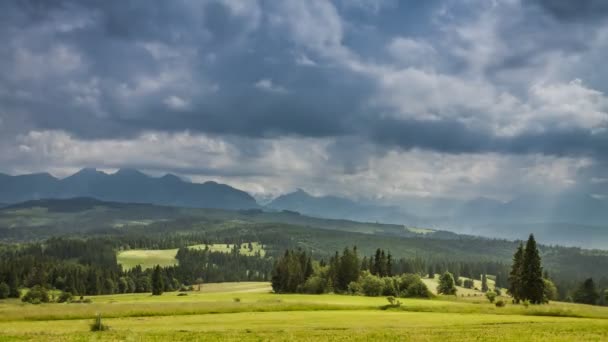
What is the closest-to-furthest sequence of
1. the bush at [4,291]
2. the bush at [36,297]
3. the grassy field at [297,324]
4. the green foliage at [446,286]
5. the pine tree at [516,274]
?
the grassy field at [297,324], the pine tree at [516,274], the bush at [36,297], the green foliage at [446,286], the bush at [4,291]

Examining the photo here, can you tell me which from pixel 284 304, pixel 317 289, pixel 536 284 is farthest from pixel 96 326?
pixel 317 289

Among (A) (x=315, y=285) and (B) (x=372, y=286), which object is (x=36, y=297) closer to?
(A) (x=315, y=285)

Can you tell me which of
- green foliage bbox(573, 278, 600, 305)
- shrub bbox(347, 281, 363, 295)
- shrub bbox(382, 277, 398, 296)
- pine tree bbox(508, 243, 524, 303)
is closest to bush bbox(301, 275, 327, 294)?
shrub bbox(347, 281, 363, 295)

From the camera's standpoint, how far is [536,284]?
11025 cm

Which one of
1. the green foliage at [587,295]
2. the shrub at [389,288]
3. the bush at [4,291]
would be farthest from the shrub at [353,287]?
the bush at [4,291]

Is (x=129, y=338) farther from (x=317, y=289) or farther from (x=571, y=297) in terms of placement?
(x=571, y=297)

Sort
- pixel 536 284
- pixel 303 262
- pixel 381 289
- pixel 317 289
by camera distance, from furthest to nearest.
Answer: pixel 303 262 < pixel 317 289 < pixel 381 289 < pixel 536 284

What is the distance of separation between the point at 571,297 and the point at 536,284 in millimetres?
81341

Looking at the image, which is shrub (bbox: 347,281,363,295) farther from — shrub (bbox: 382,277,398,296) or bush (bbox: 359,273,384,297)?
shrub (bbox: 382,277,398,296)

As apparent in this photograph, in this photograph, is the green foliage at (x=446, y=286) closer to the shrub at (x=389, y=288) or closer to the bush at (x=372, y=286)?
the shrub at (x=389, y=288)

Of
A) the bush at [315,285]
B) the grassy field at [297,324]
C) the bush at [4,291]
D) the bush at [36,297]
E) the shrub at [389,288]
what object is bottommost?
the bush at [4,291]

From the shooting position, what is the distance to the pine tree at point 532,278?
110m

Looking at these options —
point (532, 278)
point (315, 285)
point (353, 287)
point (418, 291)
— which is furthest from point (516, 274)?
point (315, 285)

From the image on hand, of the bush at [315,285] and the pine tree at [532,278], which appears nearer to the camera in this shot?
the pine tree at [532,278]
